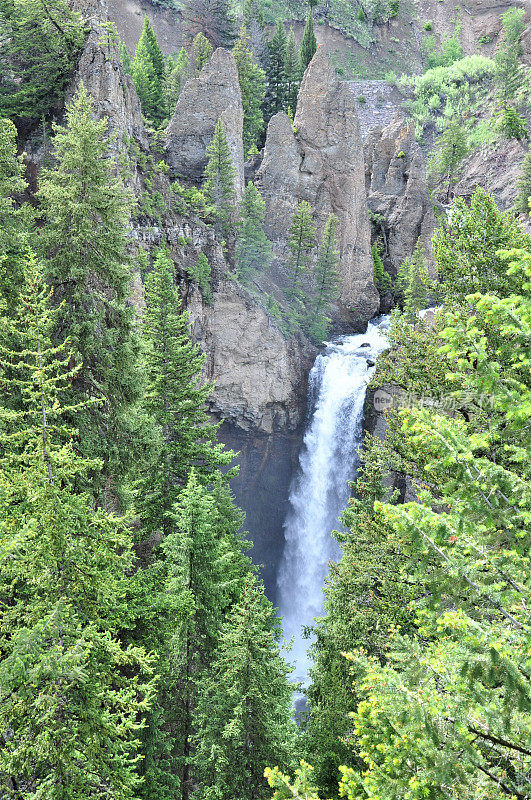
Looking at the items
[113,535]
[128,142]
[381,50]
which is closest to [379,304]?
[128,142]

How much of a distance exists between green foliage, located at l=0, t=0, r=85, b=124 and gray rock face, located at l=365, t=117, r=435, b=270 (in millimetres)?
30783

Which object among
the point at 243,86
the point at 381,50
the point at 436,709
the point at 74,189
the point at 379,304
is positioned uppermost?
the point at 381,50

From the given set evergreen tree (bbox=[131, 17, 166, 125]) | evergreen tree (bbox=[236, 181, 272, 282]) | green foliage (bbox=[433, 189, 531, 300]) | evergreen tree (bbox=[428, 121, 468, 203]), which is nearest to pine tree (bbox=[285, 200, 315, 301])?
evergreen tree (bbox=[236, 181, 272, 282])

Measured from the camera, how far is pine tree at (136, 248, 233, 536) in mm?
15359

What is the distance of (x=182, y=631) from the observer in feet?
39.3

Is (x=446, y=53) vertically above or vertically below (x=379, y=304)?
above

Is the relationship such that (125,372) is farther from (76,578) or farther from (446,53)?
(446,53)

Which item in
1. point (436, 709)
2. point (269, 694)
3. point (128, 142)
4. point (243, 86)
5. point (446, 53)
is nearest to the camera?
point (436, 709)

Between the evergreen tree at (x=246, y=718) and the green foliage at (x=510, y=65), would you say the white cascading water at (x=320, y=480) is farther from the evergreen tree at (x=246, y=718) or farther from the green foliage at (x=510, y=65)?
the green foliage at (x=510, y=65)

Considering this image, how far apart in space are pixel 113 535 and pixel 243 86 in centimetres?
4527

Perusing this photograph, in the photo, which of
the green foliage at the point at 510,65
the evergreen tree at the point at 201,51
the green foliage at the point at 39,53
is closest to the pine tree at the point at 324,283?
the evergreen tree at the point at 201,51

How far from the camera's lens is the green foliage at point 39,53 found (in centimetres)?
2372

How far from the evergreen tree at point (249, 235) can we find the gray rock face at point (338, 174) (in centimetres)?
752

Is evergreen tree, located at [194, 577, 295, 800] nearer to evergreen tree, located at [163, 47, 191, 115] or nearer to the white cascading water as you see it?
the white cascading water
